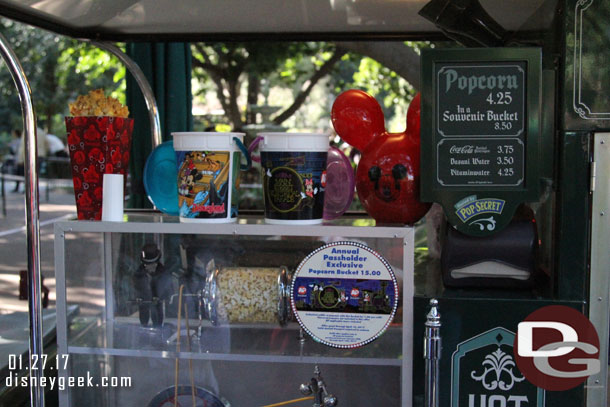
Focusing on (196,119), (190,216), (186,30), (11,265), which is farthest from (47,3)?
(11,265)

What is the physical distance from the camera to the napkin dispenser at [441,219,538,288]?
6.08 feet

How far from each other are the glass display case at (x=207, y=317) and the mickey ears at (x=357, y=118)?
25 centimetres

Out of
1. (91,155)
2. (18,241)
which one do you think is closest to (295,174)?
(91,155)

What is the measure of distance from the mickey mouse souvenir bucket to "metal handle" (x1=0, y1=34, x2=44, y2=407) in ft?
1.22

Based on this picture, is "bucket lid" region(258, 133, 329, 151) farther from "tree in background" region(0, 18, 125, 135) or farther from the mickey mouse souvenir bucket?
"tree in background" region(0, 18, 125, 135)

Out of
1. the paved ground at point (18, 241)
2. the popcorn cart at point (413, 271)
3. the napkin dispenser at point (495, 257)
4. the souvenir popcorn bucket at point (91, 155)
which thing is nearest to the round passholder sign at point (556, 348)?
the popcorn cart at point (413, 271)

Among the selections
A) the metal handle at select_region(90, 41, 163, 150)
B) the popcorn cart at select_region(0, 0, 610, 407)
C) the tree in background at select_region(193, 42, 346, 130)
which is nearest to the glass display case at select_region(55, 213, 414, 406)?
the popcorn cart at select_region(0, 0, 610, 407)

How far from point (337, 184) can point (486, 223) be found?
44 cm

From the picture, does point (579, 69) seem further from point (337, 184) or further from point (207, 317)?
point (207, 317)

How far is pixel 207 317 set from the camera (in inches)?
78.6

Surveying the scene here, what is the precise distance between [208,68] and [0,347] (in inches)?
135

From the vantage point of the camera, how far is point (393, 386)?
1.92m

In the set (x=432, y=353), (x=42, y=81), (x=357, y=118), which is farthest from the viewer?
(x=42, y=81)

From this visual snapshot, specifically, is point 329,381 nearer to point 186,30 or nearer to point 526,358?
point 526,358
